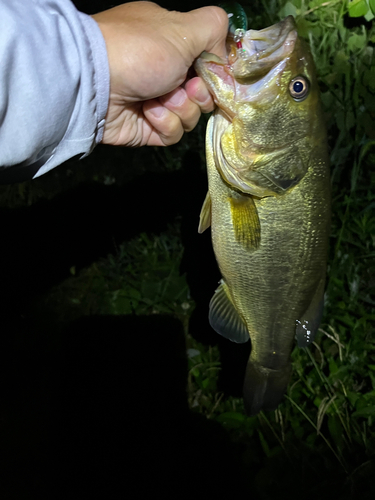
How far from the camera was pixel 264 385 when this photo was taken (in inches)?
73.3

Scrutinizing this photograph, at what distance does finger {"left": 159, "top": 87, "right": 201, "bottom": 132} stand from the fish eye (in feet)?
1.31

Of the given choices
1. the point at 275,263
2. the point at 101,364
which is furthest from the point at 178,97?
the point at 101,364

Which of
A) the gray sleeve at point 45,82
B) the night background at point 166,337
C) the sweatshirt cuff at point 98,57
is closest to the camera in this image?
the gray sleeve at point 45,82

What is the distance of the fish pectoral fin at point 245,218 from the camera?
1.50 m

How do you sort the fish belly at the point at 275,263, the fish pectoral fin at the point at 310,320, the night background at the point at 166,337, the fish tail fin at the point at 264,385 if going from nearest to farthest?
the fish belly at the point at 275,263
the fish pectoral fin at the point at 310,320
the fish tail fin at the point at 264,385
the night background at the point at 166,337

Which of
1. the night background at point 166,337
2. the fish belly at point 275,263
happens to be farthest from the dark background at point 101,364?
the fish belly at point 275,263

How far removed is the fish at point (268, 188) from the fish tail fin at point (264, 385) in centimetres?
8

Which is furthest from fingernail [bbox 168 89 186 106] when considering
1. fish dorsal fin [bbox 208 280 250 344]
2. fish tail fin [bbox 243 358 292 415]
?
fish tail fin [bbox 243 358 292 415]

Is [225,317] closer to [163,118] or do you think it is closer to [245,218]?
[245,218]

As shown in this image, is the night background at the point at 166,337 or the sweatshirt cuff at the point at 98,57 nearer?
the sweatshirt cuff at the point at 98,57

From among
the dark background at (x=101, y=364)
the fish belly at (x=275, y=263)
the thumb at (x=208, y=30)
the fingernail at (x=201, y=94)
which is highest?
the thumb at (x=208, y=30)

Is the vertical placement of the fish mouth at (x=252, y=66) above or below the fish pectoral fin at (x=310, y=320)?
above

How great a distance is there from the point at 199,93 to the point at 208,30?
0.22 m

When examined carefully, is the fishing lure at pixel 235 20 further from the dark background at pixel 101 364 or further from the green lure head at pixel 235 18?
the dark background at pixel 101 364
